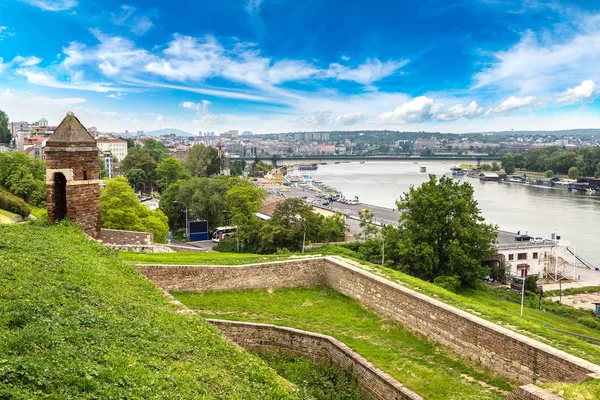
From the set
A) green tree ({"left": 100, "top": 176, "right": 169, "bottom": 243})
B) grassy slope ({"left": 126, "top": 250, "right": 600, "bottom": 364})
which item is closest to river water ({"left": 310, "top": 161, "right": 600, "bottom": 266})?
grassy slope ({"left": 126, "top": 250, "right": 600, "bottom": 364})

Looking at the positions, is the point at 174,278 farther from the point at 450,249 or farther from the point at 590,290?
the point at 590,290

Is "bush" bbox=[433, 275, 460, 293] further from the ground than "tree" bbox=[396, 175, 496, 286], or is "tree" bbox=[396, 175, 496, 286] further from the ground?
"tree" bbox=[396, 175, 496, 286]

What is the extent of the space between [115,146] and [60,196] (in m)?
100

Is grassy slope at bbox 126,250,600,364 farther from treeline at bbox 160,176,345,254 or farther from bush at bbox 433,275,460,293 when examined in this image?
treeline at bbox 160,176,345,254

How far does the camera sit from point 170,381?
4383 mm

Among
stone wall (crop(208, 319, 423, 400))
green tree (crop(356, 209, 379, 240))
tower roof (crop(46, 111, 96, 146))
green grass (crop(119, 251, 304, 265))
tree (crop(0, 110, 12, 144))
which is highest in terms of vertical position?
tree (crop(0, 110, 12, 144))

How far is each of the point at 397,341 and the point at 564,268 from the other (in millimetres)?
26943

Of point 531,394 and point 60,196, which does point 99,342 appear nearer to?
point 531,394

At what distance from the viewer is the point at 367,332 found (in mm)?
9422

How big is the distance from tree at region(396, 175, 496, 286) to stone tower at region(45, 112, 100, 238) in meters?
12.7

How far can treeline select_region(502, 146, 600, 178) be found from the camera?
303 ft

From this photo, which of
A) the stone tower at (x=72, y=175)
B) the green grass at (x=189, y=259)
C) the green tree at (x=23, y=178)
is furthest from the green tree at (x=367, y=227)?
the green tree at (x=23, y=178)

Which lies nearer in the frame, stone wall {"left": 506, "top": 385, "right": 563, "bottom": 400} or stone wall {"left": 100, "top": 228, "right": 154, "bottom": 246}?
stone wall {"left": 506, "top": 385, "right": 563, "bottom": 400}

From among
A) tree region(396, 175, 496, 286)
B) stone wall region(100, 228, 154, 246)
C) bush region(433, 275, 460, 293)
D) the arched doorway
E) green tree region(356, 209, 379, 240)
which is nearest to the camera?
the arched doorway
